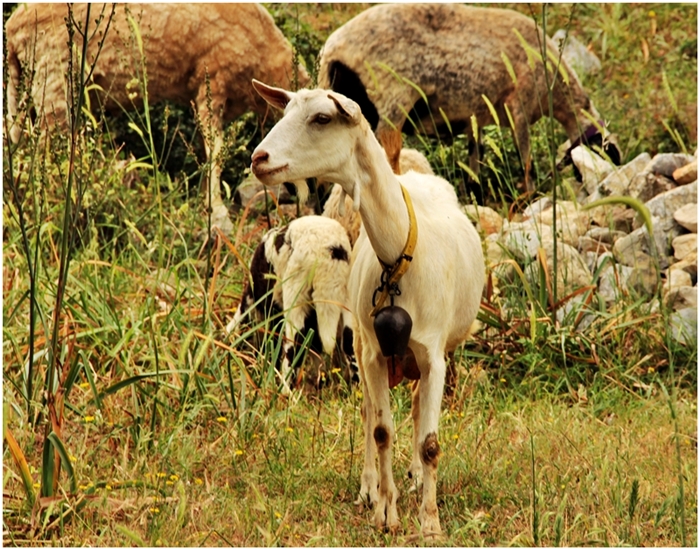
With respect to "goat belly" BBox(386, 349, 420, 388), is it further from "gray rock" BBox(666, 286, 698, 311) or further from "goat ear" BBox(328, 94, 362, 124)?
"gray rock" BBox(666, 286, 698, 311)

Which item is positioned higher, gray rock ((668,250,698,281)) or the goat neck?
the goat neck

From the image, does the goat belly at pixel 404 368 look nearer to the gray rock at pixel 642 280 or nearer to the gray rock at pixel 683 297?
the gray rock at pixel 642 280

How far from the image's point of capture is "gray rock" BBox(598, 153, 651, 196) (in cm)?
796

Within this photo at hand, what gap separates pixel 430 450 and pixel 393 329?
53cm

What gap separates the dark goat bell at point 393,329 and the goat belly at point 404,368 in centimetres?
28

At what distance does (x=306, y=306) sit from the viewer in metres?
5.71

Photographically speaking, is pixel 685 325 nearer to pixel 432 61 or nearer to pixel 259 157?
pixel 432 61

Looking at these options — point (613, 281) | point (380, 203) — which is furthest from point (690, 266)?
point (380, 203)

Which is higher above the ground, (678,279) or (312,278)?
(312,278)

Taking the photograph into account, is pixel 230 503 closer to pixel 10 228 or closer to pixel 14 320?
pixel 14 320

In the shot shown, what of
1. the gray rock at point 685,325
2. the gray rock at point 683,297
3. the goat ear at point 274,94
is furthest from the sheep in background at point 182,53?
the goat ear at point 274,94

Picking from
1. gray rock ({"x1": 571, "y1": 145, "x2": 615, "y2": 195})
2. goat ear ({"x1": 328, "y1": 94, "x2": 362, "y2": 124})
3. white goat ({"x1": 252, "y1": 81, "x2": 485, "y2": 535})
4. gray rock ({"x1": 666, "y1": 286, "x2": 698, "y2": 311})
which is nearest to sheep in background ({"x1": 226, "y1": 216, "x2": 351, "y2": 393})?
white goat ({"x1": 252, "y1": 81, "x2": 485, "y2": 535})

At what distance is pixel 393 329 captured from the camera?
12.4ft

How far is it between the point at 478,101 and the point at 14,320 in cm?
498
